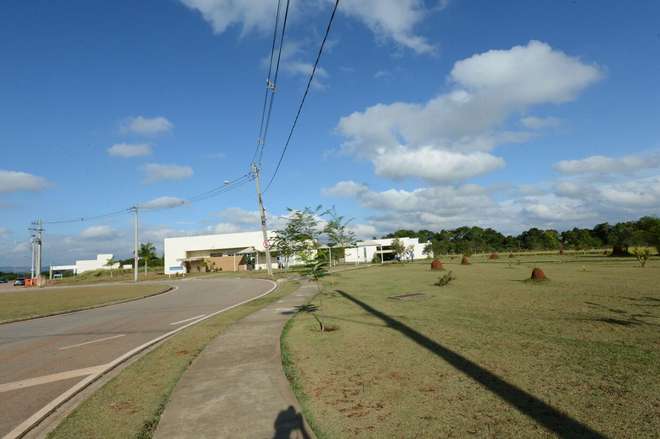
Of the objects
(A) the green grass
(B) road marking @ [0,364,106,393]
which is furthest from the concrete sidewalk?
(B) road marking @ [0,364,106,393]

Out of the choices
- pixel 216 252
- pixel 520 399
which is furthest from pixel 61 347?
pixel 216 252

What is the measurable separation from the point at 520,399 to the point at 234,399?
3.38m

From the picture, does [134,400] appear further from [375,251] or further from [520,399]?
[375,251]

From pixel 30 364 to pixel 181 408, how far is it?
5.19m

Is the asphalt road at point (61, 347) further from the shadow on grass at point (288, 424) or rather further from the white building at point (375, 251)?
the white building at point (375, 251)

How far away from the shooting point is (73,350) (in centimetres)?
889

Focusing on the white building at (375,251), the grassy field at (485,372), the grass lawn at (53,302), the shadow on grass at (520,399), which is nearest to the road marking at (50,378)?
the grassy field at (485,372)

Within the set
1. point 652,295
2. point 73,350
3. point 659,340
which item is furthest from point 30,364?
point 652,295

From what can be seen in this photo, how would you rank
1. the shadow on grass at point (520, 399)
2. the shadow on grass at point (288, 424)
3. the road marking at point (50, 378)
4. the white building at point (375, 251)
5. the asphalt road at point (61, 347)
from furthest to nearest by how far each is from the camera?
1. the white building at point (375, 251)
2. the road marking at point (50, 378)
3. the asphalt road at point (61, 347)
4. the shadow on grass at point (288, 424)
5. the shadow on grass at point (520, 399)

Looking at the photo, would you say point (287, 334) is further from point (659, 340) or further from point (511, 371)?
point (659, 340)

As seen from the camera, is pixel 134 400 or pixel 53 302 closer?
pixel 134 400

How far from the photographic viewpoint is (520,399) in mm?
4488

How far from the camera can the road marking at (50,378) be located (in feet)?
20.5

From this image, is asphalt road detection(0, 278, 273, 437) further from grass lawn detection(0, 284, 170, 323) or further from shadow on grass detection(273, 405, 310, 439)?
shadow on grass detection(273, 405, 310, 439)
